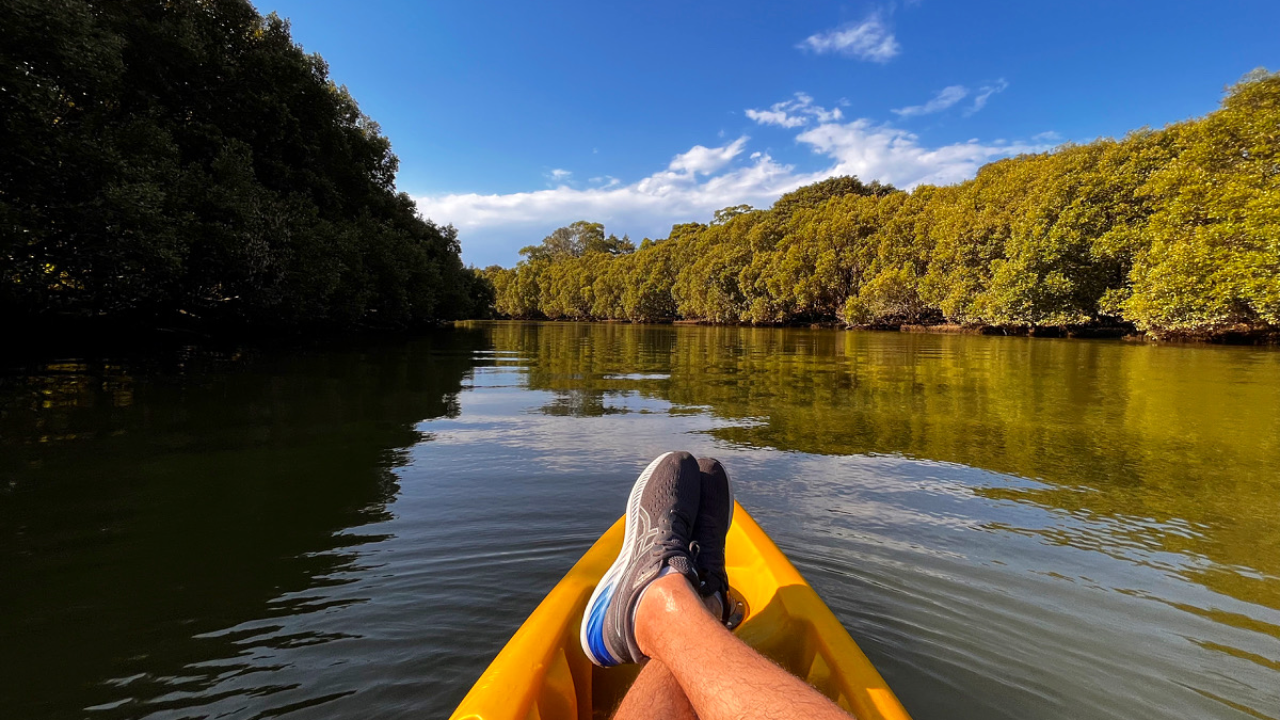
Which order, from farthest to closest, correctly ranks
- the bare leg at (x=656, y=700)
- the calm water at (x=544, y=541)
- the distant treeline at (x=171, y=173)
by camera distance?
the distant treeline at (x=171, y=173) → the calm water at (x=544, y=541) → the bare leg at (x=656, y=700)

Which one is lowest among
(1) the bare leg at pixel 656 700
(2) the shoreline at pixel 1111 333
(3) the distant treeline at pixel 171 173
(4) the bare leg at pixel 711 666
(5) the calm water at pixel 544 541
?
(5) the calm water at pixel 544 541

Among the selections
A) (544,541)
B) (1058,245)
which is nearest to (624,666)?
(544,541)

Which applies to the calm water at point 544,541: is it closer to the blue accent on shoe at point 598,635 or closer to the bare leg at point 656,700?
the blue accent on shoe at point 598,635

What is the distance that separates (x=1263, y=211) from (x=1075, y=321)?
12.1m

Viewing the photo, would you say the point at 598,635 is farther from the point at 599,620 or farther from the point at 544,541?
the point at 544,541

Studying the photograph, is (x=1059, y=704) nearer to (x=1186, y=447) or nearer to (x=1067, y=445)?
(x=1067, y=445)

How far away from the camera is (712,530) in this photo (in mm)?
2492

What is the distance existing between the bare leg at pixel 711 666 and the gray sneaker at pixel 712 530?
0.23 metres

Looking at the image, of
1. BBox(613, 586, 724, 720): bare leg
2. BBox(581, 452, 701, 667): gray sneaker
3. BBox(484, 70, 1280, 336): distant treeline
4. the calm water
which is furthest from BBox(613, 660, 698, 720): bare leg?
BBox(484, 70, 1280, 336): distant treeline

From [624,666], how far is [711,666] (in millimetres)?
751

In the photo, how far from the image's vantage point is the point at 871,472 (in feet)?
18.1

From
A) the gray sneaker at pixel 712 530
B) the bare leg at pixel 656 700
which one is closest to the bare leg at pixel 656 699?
the bare leg at pixel 656 700

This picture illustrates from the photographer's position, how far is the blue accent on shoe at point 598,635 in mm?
2066

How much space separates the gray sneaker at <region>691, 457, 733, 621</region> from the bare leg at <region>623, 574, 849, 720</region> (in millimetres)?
229
